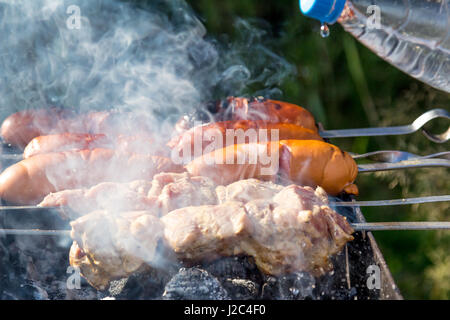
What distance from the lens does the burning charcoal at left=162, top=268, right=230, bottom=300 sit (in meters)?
2.50

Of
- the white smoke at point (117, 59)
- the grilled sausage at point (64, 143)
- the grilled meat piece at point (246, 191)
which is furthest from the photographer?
the white smoke at point (117, 59)

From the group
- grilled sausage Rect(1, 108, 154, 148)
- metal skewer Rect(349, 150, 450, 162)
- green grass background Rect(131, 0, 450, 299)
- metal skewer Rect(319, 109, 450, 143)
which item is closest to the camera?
metal skewer Rect(349, 150, 450, 162)

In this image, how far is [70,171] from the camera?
2.84 metres

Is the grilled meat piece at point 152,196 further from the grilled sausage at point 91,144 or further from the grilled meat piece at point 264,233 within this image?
the grilled sausage at point 91,144

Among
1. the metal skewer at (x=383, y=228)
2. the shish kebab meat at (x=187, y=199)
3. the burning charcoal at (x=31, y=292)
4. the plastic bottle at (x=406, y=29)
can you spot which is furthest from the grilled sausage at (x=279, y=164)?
the burning charcoal at (x=31, y=292)

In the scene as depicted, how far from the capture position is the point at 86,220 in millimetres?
2291

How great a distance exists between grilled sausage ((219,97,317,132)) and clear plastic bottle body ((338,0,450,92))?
2.82ft

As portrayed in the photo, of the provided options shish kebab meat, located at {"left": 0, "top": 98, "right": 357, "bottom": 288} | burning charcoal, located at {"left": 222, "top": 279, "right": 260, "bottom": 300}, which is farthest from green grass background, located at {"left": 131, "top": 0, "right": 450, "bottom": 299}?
burning charcoal, located at {"left": 222, "top": 279, "right": 260, "bottom": 300}

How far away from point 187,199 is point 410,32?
2.12 m

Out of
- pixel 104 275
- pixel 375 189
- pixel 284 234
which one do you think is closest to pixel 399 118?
pixel 375 189

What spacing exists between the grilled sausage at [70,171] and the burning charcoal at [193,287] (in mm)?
750

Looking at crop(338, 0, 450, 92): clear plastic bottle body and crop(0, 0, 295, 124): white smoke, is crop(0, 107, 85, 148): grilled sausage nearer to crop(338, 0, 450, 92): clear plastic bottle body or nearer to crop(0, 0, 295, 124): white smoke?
crop(0, 0, 295, 124): white smoke

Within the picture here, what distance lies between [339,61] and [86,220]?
4.52 meters

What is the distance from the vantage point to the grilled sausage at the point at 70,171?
2.76 m
